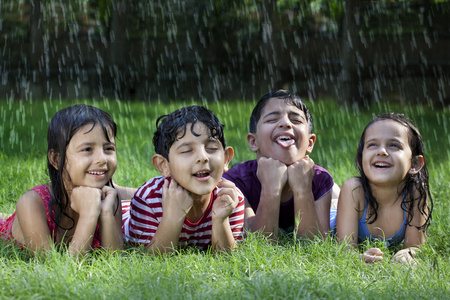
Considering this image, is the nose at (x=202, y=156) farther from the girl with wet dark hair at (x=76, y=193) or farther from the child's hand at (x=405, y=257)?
the child's hand at (x=405, y=257)

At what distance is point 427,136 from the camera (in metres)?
9.14

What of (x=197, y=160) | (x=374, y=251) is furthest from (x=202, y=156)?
(x=374, y=251)

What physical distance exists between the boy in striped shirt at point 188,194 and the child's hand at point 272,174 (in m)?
0.29

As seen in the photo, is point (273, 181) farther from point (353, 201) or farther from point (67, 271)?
point (67, 271)

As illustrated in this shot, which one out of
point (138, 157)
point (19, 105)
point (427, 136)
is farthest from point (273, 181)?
point (19, 105)

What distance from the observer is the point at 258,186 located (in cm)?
425

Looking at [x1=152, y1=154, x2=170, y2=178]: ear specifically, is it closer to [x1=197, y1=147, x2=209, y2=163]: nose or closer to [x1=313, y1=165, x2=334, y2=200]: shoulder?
[x1=197, y1=147, x2=209, y2=163]: nose

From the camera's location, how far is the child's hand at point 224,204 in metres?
3.34

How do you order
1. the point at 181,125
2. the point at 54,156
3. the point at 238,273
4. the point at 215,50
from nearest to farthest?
the point at 238,273 < the point at 181,125 < the point at 54,156 < the point at 215,50

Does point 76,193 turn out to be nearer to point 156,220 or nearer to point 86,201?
point 86,201

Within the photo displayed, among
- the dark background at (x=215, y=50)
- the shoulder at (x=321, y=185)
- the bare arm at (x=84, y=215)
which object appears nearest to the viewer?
the bare arm at (x=84, y=215)

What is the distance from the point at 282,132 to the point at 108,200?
127 cm

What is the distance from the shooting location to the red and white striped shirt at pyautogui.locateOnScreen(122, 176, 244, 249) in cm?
357

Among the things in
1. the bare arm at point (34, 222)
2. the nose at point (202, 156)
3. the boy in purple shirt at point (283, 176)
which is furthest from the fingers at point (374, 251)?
the bare arm at point (34, 222)
